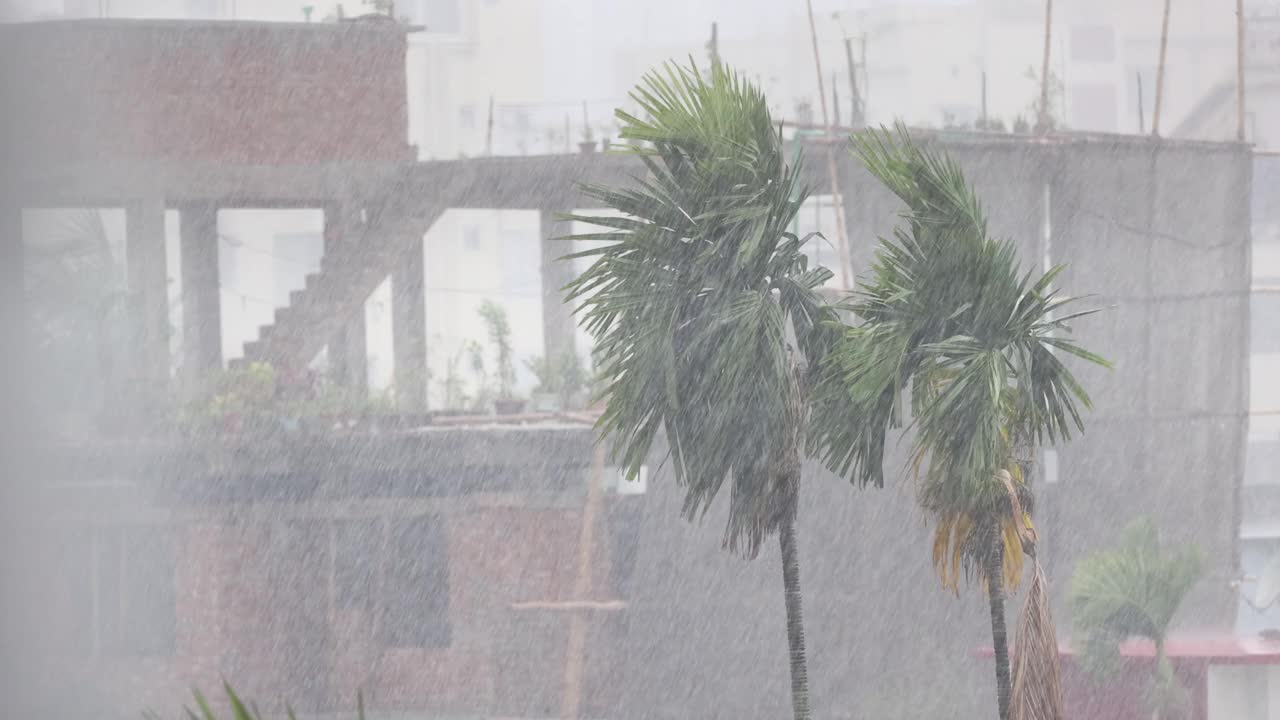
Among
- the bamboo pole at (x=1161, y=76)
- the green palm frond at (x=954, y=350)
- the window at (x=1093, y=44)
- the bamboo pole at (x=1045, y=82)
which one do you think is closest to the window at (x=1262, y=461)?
the bamboo pole at (x=1161, y=76)

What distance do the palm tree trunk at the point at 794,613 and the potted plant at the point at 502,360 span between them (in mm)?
2521

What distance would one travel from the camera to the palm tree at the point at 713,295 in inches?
122

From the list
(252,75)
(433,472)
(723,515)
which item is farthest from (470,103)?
(723,515)

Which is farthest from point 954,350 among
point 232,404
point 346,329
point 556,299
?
point 232,404

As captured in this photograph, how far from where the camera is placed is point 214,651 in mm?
5570

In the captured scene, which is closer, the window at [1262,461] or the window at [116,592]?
the window at [1262,461]

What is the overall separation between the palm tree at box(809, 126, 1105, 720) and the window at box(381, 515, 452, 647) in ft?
10.3

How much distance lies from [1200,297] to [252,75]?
4498 mm

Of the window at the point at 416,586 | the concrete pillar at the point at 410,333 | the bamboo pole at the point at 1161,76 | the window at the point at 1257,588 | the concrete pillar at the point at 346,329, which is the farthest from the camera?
Result: the window at the point at 416,586

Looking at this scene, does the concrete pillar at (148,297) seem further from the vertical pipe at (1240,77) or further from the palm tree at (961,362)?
the vertical pipe at (1240,77)

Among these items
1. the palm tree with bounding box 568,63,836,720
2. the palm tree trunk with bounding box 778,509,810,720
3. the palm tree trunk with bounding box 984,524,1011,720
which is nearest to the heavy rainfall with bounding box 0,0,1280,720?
the palm tree trunk with bounding box 778,509,810,720

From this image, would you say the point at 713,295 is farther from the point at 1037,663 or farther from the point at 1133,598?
the point at 1133,598

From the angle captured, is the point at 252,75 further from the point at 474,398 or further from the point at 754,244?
the point at 754,244

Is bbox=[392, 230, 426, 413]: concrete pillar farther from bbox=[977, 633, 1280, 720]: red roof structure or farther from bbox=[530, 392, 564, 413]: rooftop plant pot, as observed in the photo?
bbox=[977, 633, 1280, 720]: red roof structure
